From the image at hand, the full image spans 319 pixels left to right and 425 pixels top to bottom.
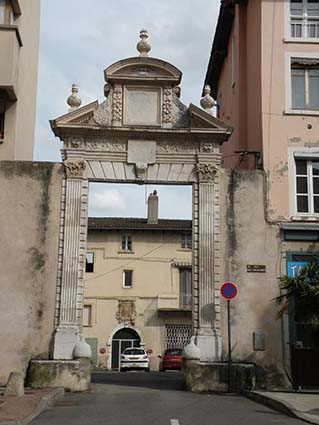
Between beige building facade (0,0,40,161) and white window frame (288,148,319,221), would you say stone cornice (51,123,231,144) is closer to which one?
white window frame (288,148,319,221)

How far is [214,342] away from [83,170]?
621 centimetres

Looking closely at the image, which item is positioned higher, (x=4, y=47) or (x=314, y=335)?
(x=4, y=47)

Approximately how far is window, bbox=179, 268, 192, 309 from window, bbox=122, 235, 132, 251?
3.70m

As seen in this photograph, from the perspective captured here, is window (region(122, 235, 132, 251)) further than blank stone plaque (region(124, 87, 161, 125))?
Yes

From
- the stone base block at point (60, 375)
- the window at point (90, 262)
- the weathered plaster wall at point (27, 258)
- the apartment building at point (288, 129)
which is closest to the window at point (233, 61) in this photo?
the apartment building at point (288, 129)

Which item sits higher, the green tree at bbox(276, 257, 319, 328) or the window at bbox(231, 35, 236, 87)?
the window at bbox(231, 35, 236, 87)

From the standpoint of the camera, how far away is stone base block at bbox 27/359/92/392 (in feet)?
58.9

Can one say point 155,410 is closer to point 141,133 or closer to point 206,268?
point 206,268

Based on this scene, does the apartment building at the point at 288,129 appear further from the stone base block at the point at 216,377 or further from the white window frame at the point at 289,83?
the stone base block at the point at 216,377

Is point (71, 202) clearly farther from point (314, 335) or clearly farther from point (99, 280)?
point (99, 280)

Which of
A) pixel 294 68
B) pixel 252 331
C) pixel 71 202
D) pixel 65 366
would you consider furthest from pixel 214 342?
pixel 294 68

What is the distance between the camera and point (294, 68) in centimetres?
2156

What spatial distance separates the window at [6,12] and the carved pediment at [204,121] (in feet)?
22.5

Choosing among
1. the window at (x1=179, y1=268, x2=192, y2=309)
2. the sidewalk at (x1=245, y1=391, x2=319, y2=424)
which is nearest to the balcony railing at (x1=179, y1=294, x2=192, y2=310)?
the window at (x1=179, y1=268, x2=192, y2=309)
